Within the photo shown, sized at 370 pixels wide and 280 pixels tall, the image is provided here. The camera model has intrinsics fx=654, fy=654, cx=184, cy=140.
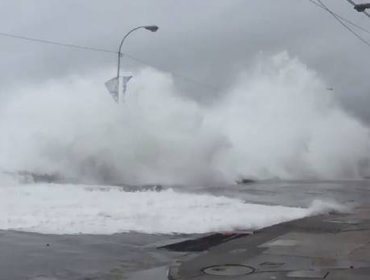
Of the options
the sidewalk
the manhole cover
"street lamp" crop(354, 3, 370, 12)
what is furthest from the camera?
"street lamp" crop(354, 3, 370, 12)

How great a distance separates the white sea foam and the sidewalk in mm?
1542

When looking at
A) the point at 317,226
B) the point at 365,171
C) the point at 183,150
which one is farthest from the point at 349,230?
the point at 365,171

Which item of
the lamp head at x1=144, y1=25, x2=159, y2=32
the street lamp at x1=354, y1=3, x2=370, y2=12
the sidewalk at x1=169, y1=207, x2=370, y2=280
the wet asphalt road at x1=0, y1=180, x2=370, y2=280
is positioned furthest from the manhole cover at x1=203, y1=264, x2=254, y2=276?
the lamp head at x1=144, y1=25, x2=159, y2=32

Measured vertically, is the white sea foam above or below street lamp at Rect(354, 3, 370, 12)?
below

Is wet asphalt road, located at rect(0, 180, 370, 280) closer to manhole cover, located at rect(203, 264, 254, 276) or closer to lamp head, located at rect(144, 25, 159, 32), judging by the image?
manhole cover, located at rect(203, 264, 254, 276)

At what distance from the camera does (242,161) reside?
46.8 meters

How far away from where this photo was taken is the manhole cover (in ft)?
28.0

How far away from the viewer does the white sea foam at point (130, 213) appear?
12945 mm

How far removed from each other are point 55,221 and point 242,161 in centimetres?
3422

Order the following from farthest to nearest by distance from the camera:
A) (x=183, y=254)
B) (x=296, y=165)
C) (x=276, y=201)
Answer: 1. (x=296, y=165)
2. (x=276, y=201)
3. (x=183, y=254)

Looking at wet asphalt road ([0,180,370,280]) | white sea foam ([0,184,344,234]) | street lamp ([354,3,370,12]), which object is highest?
street lamp ([354,3,370,12])

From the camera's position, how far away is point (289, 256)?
9.73 m

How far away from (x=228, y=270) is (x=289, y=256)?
136cm

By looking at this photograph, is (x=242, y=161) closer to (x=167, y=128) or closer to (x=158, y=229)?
(x=167, y=128)
